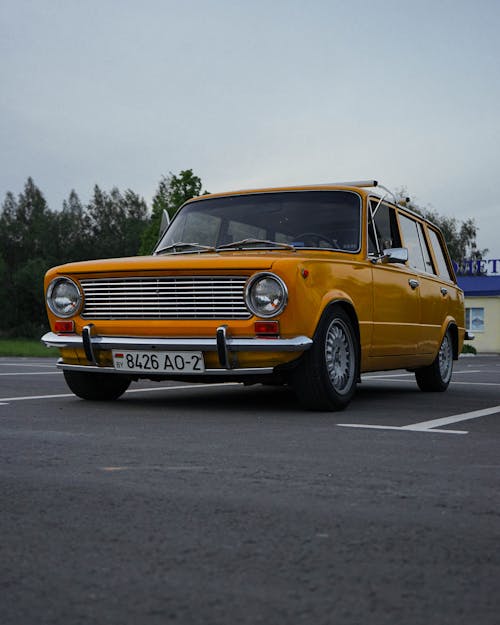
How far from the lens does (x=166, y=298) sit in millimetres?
6910

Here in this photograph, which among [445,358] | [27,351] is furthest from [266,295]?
[27,351]

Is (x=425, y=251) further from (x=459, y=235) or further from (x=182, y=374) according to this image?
(x=459, y=235)

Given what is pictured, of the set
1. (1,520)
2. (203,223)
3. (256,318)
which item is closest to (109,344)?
(256,318)

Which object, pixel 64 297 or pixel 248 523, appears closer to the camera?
pixel 248 523

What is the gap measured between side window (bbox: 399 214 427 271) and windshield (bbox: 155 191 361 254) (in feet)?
4.18

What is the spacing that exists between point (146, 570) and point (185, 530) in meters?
0.46

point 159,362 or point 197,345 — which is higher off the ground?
point 197,345

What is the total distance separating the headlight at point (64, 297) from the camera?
7309 millimetres

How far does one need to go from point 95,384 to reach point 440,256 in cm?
473

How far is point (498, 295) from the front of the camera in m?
54.5

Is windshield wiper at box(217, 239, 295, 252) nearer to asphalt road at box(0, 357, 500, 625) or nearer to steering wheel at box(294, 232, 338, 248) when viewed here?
steering wheel at box(294, 232, 338, 248)

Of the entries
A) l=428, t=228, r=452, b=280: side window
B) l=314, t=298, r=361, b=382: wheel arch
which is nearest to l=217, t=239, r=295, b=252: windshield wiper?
l=314, t=298, r=361, b=382: wheel arch

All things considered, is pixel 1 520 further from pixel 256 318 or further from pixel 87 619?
pixel 256 318

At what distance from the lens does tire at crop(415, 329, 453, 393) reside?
984 centimetres
